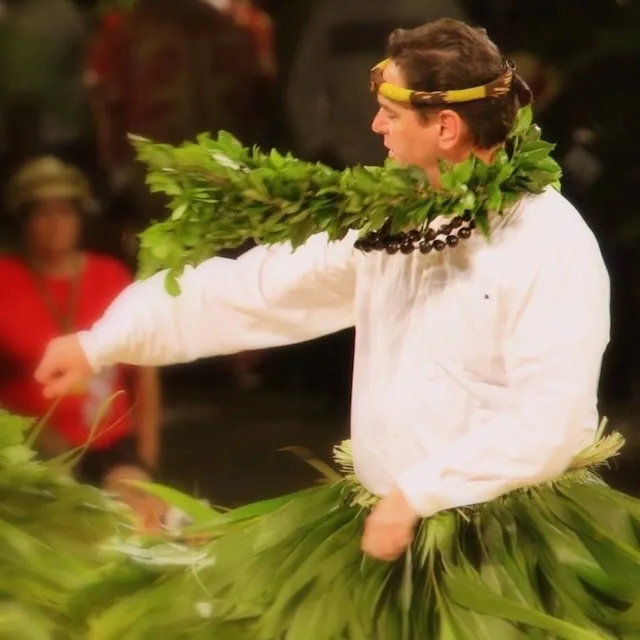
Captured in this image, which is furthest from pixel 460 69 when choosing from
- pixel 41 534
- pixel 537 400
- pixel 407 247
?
pixel 41 534

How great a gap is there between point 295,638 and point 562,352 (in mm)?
326

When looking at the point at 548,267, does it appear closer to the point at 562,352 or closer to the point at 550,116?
A: the point at 562,352

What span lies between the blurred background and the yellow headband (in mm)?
110

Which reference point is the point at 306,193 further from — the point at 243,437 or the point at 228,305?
the point at 243,437

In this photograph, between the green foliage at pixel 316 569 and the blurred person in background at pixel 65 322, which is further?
the blurred person in background at pixel 65 322

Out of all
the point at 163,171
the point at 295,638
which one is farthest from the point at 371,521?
the point at 163,171

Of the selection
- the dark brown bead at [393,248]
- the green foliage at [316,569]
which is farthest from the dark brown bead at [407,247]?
the green foliage at [316,569]

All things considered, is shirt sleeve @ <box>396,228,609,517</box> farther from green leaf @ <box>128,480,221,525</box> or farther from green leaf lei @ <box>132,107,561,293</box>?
green leaf @ <box>128,480,221,525</box>

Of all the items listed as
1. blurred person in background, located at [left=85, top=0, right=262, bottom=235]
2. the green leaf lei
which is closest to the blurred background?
blurred person in background, located at [left=85, top=0, right=262, bottom=235]

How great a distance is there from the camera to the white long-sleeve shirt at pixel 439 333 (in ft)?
2.58

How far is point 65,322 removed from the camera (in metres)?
0.93

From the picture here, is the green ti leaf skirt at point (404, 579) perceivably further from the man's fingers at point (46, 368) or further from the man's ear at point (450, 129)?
the man's ear at point (450, 129)

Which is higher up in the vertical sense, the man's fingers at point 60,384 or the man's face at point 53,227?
the man's face at point 53,227

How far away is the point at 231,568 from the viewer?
0.88 meters
